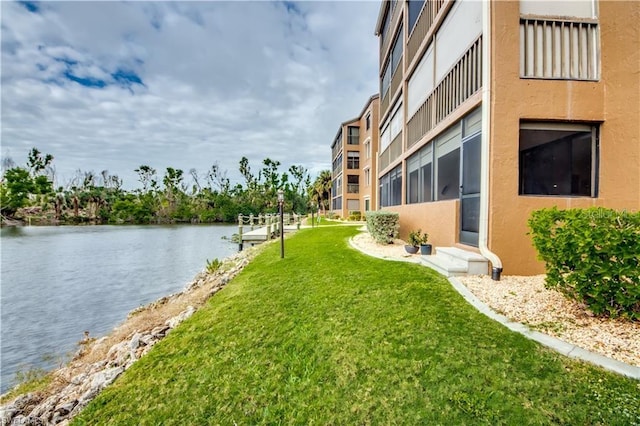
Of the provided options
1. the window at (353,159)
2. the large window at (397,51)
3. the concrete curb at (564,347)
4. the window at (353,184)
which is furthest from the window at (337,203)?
the concrete curb at (564,347)

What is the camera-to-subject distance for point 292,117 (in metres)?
45.8

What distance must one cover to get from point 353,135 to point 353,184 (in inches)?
242

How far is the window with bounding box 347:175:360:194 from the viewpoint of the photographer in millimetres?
36281

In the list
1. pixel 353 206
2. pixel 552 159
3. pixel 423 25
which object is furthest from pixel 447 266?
pixel 353 206

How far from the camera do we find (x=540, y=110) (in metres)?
6.00

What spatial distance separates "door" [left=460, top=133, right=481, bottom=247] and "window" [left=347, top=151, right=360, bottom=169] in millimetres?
29970

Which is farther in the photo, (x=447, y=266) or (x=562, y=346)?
(x=447, y=266)

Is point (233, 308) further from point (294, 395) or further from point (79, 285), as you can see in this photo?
point (79, 285)

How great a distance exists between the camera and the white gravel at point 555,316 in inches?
122

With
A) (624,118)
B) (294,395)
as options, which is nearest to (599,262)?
(294,395)

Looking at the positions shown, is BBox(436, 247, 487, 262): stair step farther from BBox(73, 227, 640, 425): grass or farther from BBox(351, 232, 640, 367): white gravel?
BBox(73, 227, 640, 425): grass

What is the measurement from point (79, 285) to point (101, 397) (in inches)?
464

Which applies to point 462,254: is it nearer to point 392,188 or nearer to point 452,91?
point 452,91

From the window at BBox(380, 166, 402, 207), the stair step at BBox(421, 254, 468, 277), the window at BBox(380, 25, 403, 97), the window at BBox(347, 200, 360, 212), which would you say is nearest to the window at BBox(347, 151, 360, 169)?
the window at BBox(347, 200, 360, 212)
